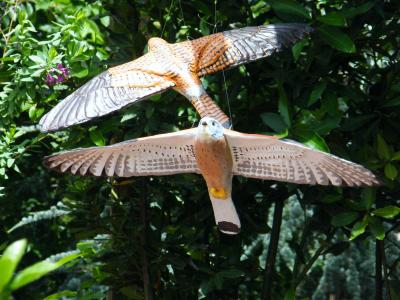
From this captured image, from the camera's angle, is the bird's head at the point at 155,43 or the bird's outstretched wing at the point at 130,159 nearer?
the bird's outstretched wing at the point at 130,159

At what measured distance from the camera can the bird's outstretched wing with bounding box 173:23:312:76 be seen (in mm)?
2090

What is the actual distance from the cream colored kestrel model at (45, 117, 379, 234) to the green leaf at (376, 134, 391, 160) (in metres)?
0.47

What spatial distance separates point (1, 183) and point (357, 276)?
50.5 inches

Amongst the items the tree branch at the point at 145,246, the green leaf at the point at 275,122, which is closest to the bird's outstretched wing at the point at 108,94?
the green leaf at the point at 275,122

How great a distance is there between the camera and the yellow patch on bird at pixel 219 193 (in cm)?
202

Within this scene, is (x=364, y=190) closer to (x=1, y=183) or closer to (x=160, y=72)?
(x=160, y=72)

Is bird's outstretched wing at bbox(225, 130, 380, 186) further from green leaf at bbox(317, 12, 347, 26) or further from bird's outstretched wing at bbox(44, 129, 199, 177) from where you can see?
green leaf at bbox(317, 12, 347, 26)

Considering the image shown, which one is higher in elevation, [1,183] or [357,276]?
[1,183]

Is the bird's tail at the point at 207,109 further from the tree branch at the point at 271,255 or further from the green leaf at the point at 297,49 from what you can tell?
the tree branch at the point at 271,255

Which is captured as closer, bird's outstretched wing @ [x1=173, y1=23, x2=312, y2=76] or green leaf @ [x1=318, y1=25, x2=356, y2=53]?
bird's outstretched wing @ [x1=173, y1=23, x2=312, y2=76]

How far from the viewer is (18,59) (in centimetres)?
266

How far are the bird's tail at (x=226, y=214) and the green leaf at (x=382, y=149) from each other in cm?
54

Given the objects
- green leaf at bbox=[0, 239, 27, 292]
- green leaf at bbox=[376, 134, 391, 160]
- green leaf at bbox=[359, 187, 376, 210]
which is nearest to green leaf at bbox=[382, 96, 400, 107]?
green leaf at bbox=[376, 134, 391, 160]

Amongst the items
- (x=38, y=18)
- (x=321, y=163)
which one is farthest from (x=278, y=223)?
(x=38, y=18)
